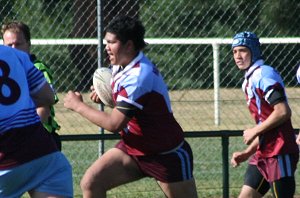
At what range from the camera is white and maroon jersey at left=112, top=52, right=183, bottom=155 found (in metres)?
6.89

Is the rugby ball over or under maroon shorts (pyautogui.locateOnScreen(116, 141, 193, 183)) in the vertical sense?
over

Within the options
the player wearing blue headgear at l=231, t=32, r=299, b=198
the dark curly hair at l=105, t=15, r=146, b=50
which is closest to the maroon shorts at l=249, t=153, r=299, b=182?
the player wearing blue headgear at l=231, t=32, r=299, b=198

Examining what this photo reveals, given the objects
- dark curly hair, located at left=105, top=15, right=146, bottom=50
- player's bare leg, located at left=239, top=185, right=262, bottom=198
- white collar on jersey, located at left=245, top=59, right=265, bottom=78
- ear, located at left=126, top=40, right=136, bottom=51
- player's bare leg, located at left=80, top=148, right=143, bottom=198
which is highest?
dark curly hair, located at left=105, top=15, right=146, bottom=50

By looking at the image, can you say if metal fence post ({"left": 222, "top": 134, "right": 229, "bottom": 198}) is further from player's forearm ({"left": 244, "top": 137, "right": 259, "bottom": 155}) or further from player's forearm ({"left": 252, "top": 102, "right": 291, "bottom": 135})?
player's forearm ({"left": 252, "top": 102, "right": 291, "bottom": 135})

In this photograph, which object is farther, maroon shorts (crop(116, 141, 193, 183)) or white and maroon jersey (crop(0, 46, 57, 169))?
maroon shorts (crop(116, 141, 193, 183))

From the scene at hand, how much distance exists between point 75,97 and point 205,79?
6.32m

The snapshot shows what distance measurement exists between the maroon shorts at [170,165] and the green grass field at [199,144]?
2.45 metres

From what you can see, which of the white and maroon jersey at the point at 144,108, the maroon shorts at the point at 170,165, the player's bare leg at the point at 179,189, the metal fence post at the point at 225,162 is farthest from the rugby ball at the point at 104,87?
the metal fence post at the point at 225,162

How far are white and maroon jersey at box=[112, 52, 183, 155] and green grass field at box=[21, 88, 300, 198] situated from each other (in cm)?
251

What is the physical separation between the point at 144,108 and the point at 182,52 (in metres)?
7.74

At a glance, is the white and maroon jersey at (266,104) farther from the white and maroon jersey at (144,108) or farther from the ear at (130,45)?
the ear at (130,45)

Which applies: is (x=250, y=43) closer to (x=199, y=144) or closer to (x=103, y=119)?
(x=103, y=119)

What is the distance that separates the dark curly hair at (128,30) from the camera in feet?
22.9

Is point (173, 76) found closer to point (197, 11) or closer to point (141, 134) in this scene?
point (197, 11)
